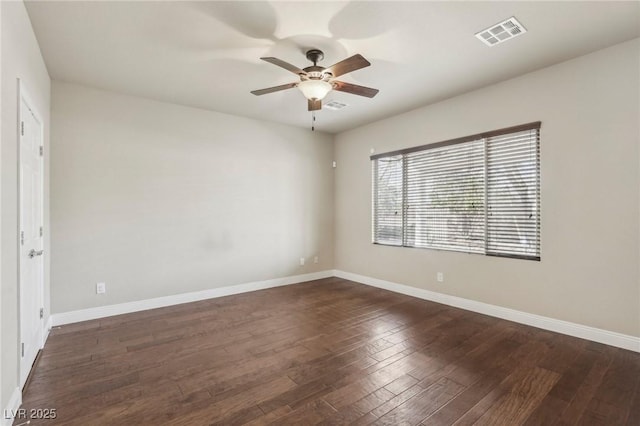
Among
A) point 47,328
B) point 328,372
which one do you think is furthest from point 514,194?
point 47,328

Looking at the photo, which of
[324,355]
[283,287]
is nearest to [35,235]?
[324,355]

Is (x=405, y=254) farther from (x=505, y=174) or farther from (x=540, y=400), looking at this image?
(x=540, y=400)

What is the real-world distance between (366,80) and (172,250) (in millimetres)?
3495

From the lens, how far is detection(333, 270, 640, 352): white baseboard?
2921 millimetres

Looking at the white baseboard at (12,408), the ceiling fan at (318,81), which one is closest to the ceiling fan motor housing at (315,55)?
the ceiling fan at (318,81)

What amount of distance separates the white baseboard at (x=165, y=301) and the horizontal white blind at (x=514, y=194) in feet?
11.1

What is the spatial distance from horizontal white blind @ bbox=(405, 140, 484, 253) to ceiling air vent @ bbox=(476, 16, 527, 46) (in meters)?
1.46

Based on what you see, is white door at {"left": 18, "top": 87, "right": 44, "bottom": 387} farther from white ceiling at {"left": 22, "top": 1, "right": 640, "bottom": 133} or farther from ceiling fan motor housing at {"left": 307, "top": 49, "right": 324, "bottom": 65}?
ceiling fan motor housing at {"left": 307, "top": 49, "right": 324, "bottom": 65}

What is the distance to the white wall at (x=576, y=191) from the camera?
290cm

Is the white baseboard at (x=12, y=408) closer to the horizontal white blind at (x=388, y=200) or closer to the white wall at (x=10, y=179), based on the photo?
the white wall at (x=10, y=179)

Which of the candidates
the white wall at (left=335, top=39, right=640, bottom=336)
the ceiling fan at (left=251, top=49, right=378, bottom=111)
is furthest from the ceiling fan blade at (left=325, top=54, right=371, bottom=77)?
the white wall at (left=335, top=39, right=640, bottom=336)

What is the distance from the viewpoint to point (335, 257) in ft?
20.6

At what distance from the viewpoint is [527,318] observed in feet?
11.6

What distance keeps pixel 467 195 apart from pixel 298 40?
9.52 feet
